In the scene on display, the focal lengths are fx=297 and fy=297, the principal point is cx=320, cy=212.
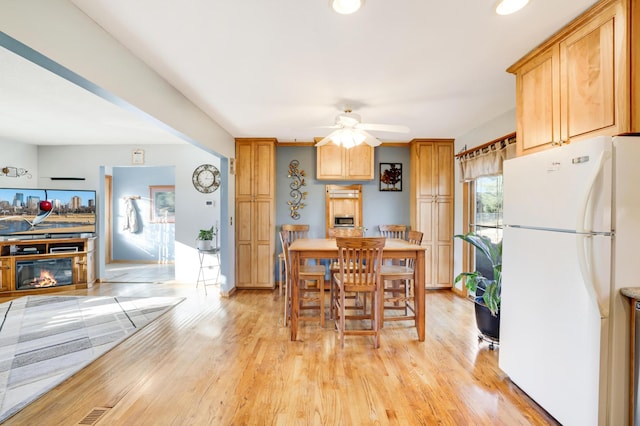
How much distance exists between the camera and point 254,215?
15.9 feet

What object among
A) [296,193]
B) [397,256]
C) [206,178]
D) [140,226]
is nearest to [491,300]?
[397,256]

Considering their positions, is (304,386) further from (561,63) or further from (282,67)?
(561,63)

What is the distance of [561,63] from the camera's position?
1937mm

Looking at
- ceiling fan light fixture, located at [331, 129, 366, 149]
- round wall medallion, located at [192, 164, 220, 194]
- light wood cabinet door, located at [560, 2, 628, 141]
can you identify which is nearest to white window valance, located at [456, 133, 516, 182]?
light wood cabinet door, located at [560, 2, 628, 141]

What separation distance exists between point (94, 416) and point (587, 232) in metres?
2.99

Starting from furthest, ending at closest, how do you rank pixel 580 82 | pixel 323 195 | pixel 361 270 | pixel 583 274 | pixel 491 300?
1. pixel 323 195
2. pixel 361 270
3. pixel 491 300
4. pixel 580 82
5. pixel 583 274

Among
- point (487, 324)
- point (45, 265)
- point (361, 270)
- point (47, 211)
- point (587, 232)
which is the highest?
point (47, 211)

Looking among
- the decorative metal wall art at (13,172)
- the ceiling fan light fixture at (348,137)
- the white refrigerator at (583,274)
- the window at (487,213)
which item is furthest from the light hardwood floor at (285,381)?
the decorative metal wall art at (13,172)

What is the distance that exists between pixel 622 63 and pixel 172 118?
3242 millimetres

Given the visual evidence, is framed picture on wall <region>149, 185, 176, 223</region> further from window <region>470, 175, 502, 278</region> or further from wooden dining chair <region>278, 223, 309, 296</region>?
window <region>470, 175, 502, 278</region>

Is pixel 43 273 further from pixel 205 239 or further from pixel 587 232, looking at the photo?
pixel 587 232

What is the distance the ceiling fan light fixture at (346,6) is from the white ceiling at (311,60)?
7 cm

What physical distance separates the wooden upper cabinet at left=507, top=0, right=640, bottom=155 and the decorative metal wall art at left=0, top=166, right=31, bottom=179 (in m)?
7.04

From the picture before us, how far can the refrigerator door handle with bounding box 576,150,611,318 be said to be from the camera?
1472mm
